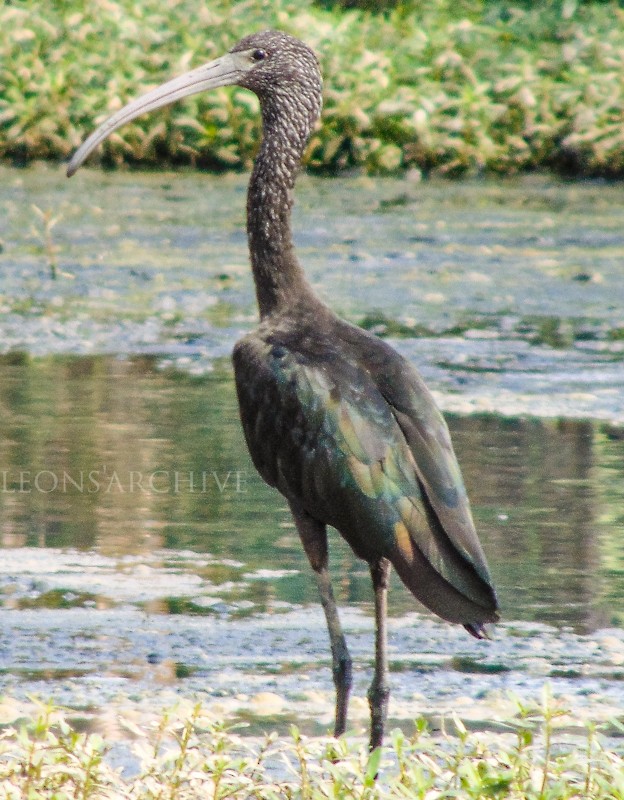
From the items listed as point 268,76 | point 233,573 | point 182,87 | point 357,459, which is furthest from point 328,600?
point 182,87

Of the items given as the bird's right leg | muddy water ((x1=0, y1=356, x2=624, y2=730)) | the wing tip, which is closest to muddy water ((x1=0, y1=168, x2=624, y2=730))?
muddy water ((x1=0, y1=356, x2=624, y2=730))

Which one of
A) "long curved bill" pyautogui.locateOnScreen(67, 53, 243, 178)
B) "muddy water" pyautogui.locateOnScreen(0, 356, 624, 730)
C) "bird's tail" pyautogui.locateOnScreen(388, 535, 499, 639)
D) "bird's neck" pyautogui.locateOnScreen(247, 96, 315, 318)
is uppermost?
"long curved bill" pyautogui.locateOnScreen(67, 53, 243, 178)

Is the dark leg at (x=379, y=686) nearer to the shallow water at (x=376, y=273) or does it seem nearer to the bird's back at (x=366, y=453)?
the bird's back at (x=366, y=453)

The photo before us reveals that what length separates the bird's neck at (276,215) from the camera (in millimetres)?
5586

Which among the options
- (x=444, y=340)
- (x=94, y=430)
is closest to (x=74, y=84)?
(x=444, y=340)

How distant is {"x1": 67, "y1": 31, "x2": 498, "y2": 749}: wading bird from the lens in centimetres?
477

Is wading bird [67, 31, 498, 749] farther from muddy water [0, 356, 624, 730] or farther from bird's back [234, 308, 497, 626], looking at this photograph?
muddy water [0, 356, 624, 730]

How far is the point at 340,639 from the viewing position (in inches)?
202

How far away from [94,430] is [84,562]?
80.1 inches

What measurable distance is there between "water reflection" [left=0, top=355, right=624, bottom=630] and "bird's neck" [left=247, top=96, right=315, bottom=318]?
1154 millimetres

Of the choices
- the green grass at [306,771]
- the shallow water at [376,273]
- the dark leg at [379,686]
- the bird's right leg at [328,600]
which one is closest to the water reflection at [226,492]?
the shallow water at [376,273]

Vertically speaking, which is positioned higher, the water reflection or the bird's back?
the bird's back

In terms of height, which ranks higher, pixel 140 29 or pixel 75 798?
pixel 140 29

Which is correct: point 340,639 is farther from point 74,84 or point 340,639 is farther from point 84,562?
point 74,84
